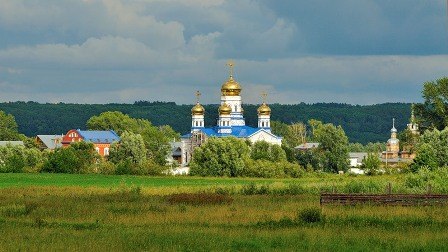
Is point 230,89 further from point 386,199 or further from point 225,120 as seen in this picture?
point 386,199

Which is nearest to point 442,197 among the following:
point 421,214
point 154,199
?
point 421,214

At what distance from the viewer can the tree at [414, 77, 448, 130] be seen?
422 ft

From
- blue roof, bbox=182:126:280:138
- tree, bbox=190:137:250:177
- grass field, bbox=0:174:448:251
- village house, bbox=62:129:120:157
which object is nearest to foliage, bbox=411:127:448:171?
tree, bbox=190:137:250:177

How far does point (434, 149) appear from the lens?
364 feet

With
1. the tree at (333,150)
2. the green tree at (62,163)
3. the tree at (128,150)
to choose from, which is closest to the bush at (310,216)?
the green tree at (62,163)

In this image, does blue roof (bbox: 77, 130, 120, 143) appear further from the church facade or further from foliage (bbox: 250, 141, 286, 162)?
foliage (bbox: 250, 141, 286, 162)

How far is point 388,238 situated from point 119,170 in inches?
3086

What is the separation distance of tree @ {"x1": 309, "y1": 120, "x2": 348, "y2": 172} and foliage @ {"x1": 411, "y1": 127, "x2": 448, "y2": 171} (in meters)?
16.9

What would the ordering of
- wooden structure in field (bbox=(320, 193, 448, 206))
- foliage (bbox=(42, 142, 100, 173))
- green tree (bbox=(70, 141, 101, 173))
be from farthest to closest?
green tree (bbox=(70, 141, 101, 173)), foliage (bbox=(42, 142, 100, 173)), wooden structure in field (bbox=(320, 193, 448, 206))

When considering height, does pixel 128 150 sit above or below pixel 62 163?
above

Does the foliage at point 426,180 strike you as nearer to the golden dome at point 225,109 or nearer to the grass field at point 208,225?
the grass field at point 208,225

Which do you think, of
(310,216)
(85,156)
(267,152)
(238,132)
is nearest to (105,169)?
(85,156)

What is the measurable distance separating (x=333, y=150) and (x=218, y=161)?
→ 26.1m

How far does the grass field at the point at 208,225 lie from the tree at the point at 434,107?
76.8 metres
